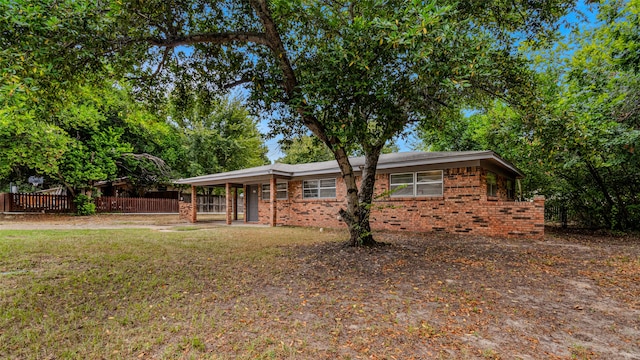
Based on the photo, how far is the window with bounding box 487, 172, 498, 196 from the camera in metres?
10.5

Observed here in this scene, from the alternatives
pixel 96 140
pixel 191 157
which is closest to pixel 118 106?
pixel 96 140

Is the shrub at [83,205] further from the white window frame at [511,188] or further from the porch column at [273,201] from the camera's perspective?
the white window frame at [511,188]

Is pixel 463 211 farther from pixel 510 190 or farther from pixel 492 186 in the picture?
pixel 510 190

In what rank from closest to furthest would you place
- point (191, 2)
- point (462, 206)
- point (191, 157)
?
point (191, 2) → point (462, 206) → point (191, 157)

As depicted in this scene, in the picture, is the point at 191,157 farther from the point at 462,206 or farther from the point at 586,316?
the point at 586,316

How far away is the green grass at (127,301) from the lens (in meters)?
2.72

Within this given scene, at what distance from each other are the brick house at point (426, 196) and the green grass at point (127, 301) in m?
3.94

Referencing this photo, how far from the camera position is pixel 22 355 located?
261 cm

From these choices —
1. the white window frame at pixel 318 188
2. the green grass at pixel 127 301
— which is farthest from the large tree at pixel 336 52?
the white window frame at pixel 318 188

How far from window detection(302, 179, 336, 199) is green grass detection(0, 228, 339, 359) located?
659 cm

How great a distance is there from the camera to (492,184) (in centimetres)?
1098

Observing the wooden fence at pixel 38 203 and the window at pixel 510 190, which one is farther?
the wooden fence at pixel 38 203

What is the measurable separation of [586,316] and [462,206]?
272 inches

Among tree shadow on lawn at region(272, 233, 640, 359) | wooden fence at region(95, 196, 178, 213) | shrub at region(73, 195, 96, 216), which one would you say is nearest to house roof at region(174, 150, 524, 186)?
tree shadow on lawn at region(272, 233, 640, 359)
